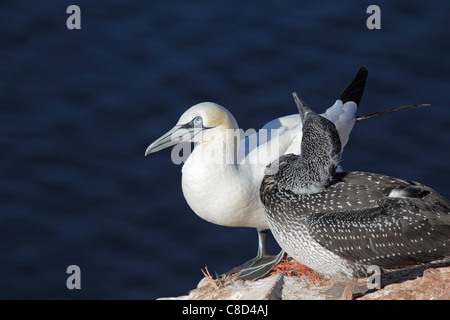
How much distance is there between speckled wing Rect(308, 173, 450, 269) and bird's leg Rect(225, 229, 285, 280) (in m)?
1.41

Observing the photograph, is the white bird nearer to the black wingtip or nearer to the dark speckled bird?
the dark speckled bird

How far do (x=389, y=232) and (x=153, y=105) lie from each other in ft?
20.2

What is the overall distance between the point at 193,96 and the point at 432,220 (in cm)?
623

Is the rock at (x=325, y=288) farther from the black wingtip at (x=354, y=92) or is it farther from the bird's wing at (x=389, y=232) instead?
the black wingtip at (x=354, y=92)

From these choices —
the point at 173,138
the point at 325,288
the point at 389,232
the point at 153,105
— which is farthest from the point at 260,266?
the point at 153,105

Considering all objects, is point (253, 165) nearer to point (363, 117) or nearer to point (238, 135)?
point (238, 135)

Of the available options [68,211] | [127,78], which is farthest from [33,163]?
[127,78]

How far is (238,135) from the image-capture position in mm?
8812

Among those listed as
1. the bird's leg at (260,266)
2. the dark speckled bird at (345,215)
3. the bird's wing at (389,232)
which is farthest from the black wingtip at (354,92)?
the bird's wing at (389,232)

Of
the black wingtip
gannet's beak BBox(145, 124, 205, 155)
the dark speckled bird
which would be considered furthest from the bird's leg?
the black wingtip

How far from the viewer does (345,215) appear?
25.4ft

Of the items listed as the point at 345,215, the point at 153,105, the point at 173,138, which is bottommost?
the point at 345,215

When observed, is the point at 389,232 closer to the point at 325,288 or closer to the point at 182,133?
the point at 325,288

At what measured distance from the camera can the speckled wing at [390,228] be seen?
7.50m
